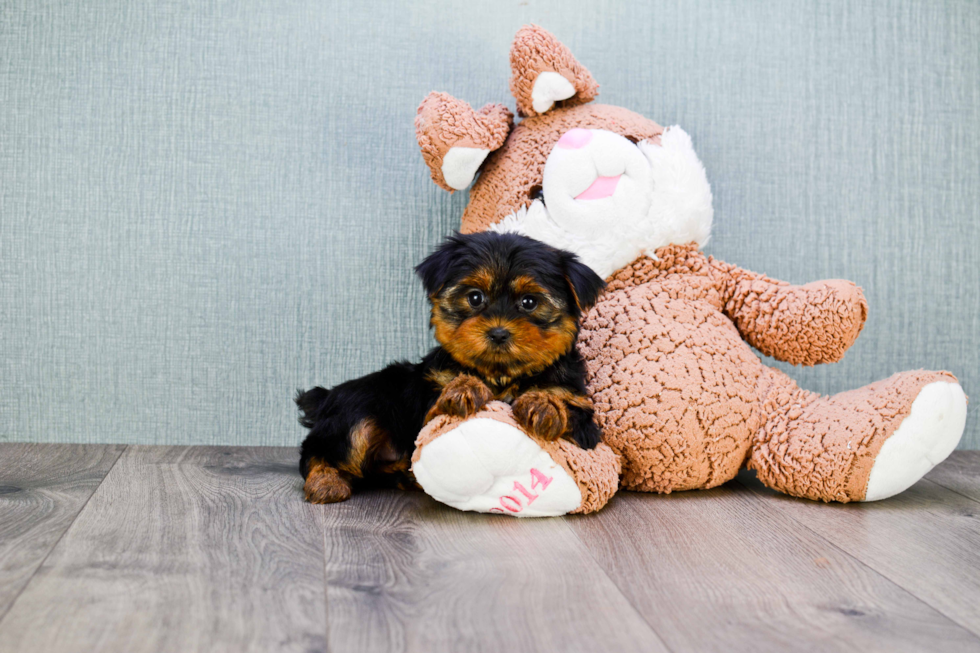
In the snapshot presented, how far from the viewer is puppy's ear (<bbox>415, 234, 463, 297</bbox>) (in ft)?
5.73

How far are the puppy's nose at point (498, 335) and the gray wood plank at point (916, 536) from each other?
2.54 feet

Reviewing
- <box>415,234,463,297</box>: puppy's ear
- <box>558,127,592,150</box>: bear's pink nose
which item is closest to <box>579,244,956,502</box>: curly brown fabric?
<box>558,127,592,150</box>: bear's pink nose

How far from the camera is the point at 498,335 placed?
63.6 inches

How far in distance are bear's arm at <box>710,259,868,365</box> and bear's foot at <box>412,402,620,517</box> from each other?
0.65m

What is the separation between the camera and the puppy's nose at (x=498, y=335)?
5.30 feet

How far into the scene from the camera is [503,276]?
1.68 meters

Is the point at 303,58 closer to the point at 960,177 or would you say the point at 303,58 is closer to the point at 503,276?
the point at 503,276

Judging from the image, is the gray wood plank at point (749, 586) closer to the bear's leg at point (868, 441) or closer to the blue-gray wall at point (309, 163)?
the bear's leg at point (868, 441)

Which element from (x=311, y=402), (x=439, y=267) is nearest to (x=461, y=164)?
(x=439, y=267)

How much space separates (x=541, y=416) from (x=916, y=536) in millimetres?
843

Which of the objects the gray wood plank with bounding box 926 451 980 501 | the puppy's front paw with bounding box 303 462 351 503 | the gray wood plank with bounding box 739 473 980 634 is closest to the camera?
the gray wood plank with bounding box 739 473 980 634

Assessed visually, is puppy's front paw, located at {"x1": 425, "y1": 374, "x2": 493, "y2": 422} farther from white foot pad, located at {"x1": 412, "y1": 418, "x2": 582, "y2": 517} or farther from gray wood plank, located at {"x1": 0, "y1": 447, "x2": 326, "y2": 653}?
gray wood plank, located at {"x1": 0, "y1": 447, "x2": 326, "y2": 653}

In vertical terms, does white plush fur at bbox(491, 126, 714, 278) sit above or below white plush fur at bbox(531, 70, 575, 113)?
below

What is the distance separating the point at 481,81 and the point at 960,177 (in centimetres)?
168
